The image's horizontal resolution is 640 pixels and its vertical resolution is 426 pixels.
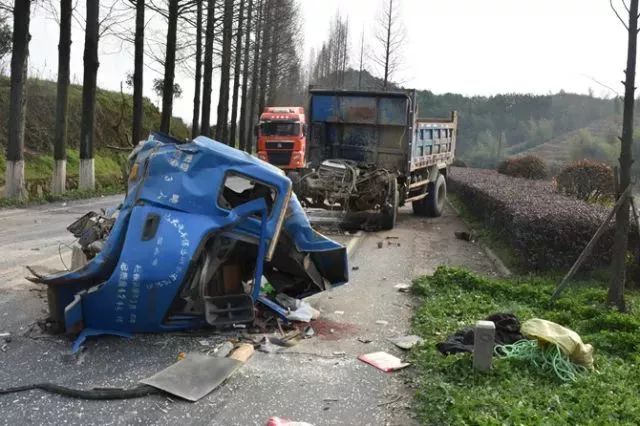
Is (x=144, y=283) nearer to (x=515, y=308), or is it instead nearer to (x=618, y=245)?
(x=515, y=308)

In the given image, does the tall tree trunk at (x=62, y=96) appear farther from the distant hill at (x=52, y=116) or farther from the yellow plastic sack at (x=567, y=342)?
the yellow plastic sack at (x=567, y=342)

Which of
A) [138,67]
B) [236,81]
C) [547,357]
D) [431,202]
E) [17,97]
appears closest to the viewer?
[547,357]

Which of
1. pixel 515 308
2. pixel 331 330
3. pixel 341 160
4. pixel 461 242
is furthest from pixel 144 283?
pixel 341 160

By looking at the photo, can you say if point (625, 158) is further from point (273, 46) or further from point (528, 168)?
point (273, 46)

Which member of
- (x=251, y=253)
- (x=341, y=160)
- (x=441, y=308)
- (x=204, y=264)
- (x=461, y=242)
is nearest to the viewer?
(x=204, y=264)

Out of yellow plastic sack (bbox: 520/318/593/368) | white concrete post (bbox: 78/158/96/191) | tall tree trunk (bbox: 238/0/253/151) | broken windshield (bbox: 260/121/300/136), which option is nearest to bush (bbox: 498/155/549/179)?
broken windshield (bbox: 260/121/300/136)

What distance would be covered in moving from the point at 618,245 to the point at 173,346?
15.7ft

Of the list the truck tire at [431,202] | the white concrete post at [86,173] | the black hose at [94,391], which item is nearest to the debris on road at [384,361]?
the black hose at [94,391]

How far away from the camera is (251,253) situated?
581cm

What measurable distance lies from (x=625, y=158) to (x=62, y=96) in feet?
52.2

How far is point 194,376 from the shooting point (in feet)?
14.9

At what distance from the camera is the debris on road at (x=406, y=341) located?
5.56 metres

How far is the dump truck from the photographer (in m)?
12.9

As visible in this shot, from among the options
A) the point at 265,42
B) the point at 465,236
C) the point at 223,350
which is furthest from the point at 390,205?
the point at 265,42
